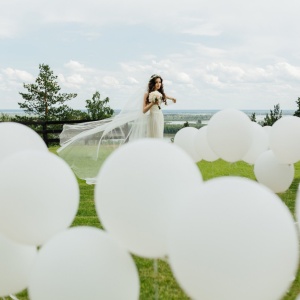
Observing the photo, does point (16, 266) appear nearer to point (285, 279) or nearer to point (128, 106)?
point (285, 279)

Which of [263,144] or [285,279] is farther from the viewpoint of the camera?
[263,144]

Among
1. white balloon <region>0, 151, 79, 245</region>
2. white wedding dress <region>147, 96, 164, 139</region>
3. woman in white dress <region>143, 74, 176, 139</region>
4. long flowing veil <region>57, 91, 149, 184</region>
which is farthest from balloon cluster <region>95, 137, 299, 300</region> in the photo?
long flowing veil <region>57, 91, 149, 184</region>

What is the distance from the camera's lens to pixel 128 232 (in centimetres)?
209

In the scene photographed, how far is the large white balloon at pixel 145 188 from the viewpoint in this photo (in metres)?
2.04

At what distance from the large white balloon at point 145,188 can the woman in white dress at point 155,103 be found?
204 inches

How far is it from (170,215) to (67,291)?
0.57 metres

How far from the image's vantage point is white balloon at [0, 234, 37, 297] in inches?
102

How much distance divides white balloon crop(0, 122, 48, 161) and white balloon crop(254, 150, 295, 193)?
3.60 metres

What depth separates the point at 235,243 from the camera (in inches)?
68.3

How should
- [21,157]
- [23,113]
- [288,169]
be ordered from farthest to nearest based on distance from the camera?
[23,113], [288,169], [21,157]

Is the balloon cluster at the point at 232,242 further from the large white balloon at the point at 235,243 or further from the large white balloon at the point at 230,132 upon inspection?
the large white balloon at the point at 230,132

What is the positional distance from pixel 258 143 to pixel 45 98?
2261cm

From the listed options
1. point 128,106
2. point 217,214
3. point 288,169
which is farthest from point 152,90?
point 217,214

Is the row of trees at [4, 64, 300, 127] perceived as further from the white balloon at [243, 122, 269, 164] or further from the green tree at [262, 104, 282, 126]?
the white balloon at [243, 122, 269, 164]
